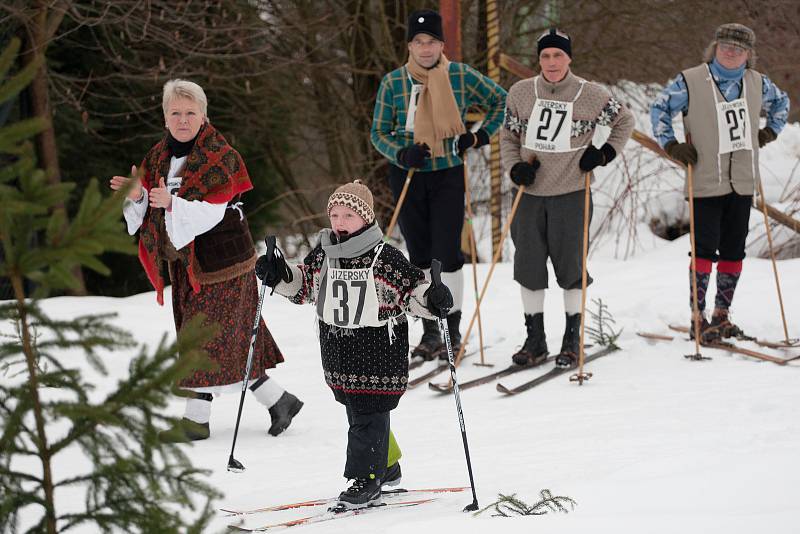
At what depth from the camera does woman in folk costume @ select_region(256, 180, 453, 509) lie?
360 cm

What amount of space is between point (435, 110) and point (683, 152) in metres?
1.46

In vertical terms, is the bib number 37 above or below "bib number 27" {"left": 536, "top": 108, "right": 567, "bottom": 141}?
below

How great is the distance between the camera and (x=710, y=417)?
15.0 ft

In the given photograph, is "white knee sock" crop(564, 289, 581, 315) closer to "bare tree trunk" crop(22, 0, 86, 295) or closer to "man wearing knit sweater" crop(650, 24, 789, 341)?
"man wearing knit sweater" crop(650, 24, 789, 341)

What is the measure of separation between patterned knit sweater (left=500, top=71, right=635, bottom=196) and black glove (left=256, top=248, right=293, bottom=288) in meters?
2.16

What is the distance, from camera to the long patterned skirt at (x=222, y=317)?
4.55 m

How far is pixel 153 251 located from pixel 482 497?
1976mm

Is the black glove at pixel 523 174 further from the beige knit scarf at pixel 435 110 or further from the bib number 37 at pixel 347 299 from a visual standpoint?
the bib number 37 at pixel 347 299

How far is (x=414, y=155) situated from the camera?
559 cm

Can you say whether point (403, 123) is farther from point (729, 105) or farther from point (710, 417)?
point (710, 417)

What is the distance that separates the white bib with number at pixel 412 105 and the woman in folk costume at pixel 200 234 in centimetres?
145

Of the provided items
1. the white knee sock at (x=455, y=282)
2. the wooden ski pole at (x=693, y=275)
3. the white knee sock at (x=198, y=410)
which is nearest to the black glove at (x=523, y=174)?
the white knee sock at (x=455, y=282)

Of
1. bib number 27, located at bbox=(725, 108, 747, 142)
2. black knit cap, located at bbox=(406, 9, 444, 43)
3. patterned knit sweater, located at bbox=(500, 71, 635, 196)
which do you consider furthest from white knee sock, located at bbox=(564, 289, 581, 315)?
black knit cap, located at bbox=(406, 9, 444, 43)

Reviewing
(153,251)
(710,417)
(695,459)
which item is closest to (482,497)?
(695,459)
